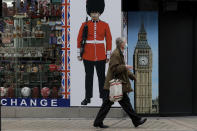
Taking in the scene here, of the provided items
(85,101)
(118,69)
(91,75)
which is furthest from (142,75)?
(118,69)

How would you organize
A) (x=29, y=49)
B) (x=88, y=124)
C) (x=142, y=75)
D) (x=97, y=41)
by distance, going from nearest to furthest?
(x=88, y=124)
(x=97, y=41)
(x=29, y=49)
(x=142, y=75)

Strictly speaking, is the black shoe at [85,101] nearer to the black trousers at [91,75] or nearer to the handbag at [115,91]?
the black trousers at [91,75]

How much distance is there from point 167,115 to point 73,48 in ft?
9.97

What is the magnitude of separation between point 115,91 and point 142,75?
251 centimetres

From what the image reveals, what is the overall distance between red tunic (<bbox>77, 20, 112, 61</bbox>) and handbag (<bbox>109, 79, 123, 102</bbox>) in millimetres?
1879

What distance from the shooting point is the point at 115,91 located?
7.94 m

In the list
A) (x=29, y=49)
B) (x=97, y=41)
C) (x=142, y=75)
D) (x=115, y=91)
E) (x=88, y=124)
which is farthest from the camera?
(x=142, y=75)

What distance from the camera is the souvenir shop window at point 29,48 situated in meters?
10.1

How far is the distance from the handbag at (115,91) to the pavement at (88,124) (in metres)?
0.72

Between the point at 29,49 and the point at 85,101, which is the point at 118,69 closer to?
the point at 85,101

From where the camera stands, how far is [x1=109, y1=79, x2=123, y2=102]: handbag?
26.0 feet

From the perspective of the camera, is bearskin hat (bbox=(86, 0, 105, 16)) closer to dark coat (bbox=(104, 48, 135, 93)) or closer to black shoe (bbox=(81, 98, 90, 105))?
dark coat (bbox=(104, 48, 135, 93))

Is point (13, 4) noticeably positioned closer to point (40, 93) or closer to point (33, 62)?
point (33, 62)

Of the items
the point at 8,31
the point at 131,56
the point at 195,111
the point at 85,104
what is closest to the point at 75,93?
the point at 85,104
